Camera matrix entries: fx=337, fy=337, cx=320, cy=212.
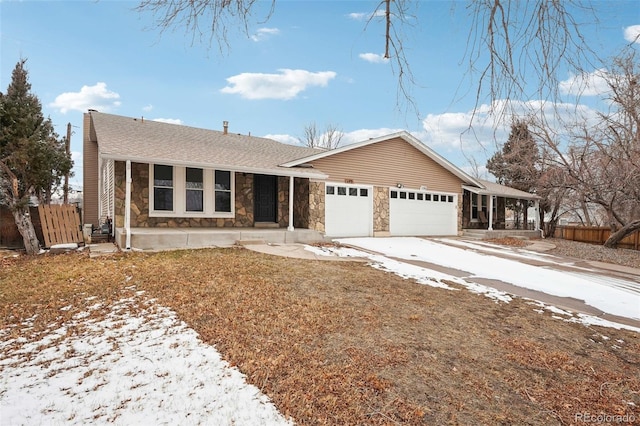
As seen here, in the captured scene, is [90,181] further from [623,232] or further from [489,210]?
[623,232]

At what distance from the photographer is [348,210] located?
44.2 ft

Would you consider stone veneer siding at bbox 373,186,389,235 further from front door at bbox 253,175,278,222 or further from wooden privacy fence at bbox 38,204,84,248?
wooden privacy fence at bbox 38,204,84,248

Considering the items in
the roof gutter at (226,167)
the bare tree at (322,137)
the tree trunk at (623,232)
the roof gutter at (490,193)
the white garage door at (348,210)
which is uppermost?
the bare tree at (322,137)

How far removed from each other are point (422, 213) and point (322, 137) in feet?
65.1

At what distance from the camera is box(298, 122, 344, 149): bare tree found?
33.0 metres

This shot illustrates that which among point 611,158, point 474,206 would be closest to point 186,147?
point 611,158

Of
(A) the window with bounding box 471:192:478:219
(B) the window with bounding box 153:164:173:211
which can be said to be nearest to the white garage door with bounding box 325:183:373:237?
(B) the window with bounding box 153:164:173:211

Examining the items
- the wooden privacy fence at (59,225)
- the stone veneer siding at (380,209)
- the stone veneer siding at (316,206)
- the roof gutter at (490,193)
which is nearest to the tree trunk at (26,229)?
the wooden privacy fence at (59,225)

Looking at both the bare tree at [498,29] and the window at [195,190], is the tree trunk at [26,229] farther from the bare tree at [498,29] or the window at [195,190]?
the bare tree at [498,29]

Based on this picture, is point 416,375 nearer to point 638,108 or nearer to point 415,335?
point 415,335

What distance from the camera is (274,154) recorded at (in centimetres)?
1364

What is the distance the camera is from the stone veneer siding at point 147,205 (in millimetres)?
10086

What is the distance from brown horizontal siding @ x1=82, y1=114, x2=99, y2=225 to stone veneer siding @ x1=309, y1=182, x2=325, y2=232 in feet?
32.7

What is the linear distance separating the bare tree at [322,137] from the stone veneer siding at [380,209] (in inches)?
753
